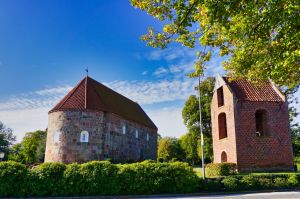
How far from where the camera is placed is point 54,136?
92.6 ft

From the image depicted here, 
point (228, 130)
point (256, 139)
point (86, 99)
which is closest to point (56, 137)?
point (86, 99)

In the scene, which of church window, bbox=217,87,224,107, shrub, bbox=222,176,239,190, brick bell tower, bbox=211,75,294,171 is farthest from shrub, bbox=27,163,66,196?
church window, bbox=217,87,224,107

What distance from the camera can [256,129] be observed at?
83.0 ft

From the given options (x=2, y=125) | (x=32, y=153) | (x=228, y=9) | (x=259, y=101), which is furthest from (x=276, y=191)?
(x=2, y=125)

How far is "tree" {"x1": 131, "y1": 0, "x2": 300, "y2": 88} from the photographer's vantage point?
7.93m

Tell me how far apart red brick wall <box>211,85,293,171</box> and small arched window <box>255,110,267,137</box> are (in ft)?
1.37

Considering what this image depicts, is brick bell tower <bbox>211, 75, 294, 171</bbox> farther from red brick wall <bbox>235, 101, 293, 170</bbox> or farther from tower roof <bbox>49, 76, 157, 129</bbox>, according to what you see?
tower roof <bbox>49, 76, 157, 129</bbox>

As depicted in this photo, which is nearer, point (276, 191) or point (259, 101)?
point (276, 191)

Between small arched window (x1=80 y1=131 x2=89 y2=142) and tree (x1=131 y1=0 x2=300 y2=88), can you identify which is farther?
small arched window (x1=80 y1=131 x2=89 y2=142)

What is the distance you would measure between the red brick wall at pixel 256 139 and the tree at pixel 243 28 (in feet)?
41.3

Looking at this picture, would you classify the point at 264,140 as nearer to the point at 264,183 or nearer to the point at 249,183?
the point at 264,183

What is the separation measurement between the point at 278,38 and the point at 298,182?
11.7 metres

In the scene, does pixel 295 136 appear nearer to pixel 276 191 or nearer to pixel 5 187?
pixel 276 191

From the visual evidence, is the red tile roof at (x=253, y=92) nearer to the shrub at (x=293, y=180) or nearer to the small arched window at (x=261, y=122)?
the small arched window at (x=261, y=122)
